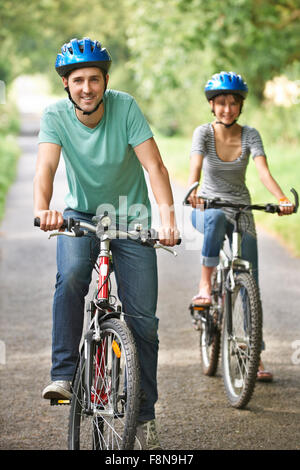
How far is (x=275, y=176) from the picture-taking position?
1675 cm

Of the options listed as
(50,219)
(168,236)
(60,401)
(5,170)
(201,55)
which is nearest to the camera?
(50,219)

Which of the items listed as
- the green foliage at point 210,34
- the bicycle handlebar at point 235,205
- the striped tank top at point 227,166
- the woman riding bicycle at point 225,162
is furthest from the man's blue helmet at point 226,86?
the green foliage at point 210,34

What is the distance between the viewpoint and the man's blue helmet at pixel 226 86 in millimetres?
5508

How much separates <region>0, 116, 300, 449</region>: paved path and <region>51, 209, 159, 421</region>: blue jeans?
0.56 metres

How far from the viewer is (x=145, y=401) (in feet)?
13.5

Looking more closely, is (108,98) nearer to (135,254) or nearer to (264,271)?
(135,254)

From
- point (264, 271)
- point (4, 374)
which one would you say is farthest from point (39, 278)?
point (4, 374)

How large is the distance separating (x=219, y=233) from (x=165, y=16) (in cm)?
1379

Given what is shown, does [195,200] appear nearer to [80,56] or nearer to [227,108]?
[227,108]

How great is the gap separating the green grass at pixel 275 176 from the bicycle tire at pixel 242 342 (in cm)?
578

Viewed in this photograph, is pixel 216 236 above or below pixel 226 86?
below

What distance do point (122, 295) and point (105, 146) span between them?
761 mm

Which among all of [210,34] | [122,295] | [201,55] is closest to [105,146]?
[122,295]

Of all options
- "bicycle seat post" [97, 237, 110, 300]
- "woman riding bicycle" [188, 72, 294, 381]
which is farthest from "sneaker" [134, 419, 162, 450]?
"woman riding bicycle" [188, 72, 294, 381]
